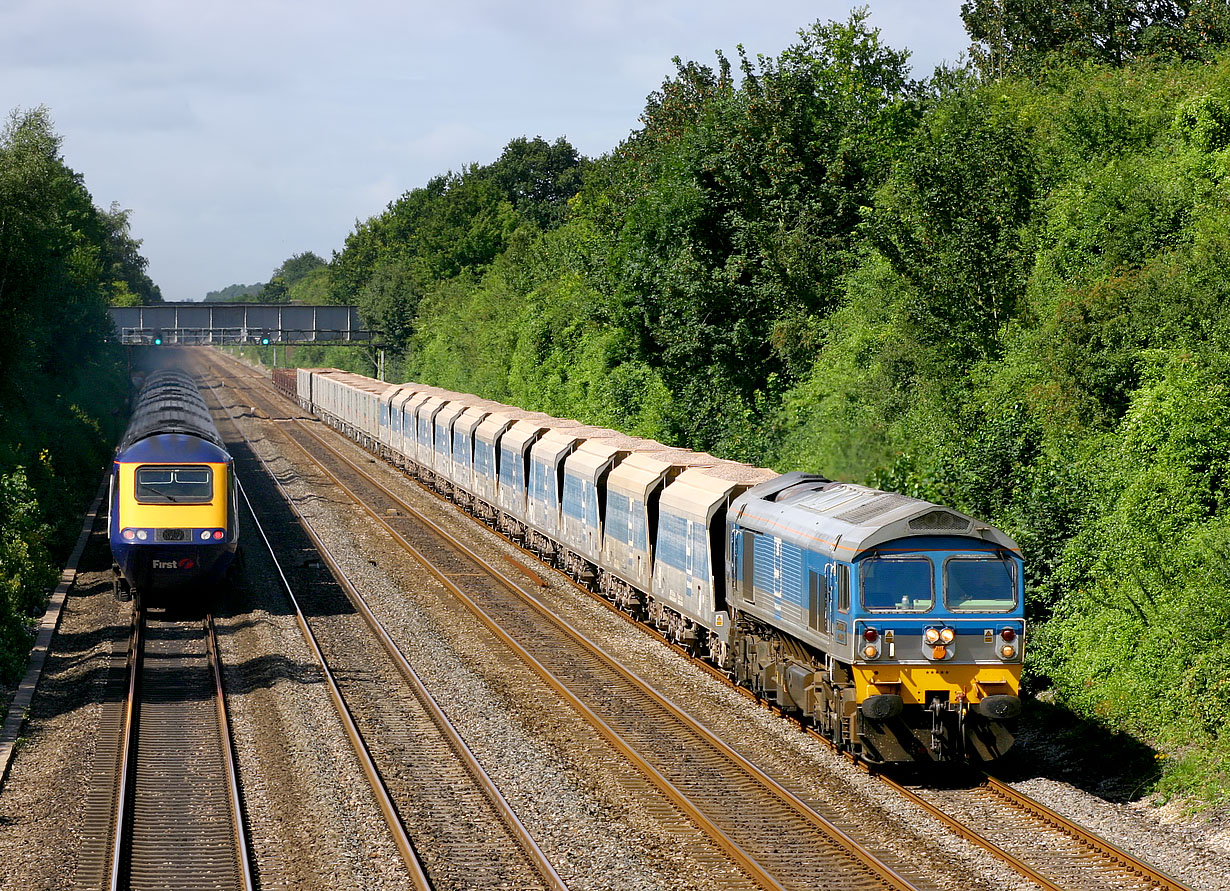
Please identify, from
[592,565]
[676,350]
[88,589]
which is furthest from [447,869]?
[676,350]

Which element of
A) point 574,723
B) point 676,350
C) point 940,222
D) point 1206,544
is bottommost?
point 574,723

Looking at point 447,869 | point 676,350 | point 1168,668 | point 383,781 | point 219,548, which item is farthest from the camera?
point 676,350

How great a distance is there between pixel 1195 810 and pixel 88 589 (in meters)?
22.8

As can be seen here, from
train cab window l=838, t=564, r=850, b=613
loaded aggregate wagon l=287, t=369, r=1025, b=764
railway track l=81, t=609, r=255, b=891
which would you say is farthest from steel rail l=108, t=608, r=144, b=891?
train cab window l=838, t=564, r=850, b=613

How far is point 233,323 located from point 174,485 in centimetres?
7935

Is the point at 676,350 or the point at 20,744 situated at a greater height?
the point at 676,350

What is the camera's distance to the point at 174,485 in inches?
934

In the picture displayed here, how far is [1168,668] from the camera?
15969mm

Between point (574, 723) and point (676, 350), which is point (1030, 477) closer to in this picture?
point (574, 723)

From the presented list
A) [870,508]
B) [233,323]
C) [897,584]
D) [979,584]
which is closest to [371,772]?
[897,584]

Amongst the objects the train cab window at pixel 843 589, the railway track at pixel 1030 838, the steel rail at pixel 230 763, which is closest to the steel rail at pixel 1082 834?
the railway track at pixel 1030 838

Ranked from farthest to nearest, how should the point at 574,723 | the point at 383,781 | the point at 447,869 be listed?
the point at 574,723
the point at 383,781
the point at 447,869

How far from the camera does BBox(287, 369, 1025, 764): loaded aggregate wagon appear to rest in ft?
48.0

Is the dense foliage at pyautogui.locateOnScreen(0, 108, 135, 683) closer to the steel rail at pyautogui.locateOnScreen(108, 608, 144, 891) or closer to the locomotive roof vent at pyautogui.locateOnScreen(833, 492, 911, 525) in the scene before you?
the steel rail at pyautogui.locateOnScreen(108, 608, 144, 891)
